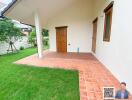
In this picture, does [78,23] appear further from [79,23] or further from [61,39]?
[61,39]

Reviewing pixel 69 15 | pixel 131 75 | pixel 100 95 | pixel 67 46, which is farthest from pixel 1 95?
pixel 69 15

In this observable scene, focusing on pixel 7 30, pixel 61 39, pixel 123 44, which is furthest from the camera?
pixel 61 39

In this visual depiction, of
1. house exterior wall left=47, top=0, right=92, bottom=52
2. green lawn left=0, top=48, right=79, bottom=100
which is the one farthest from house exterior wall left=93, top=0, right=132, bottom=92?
house exterior wall left=47, top=0, right=92, bottom=52

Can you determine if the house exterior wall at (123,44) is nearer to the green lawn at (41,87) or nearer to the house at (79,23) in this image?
the house at (79,23)

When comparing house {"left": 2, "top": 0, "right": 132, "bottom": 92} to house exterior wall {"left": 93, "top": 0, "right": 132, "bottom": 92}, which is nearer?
house exterior wall {"left": 93, "top": 0, "right": 132, "bottom": 92}

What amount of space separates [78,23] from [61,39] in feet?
6.08

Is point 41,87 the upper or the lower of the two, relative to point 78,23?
lower

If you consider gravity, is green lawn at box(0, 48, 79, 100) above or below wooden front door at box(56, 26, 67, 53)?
below

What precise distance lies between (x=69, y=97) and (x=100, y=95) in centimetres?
71

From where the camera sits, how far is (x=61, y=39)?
928cm

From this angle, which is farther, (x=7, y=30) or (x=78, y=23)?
(x=7, y=30)

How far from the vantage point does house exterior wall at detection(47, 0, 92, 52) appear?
27.3ft

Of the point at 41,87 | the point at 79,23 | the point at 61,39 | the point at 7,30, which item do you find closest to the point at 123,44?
the point at 41,87

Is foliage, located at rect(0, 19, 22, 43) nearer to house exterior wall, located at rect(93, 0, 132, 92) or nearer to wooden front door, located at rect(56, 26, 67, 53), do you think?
wooden front door, located at rect(56, 26, 67, 53)
